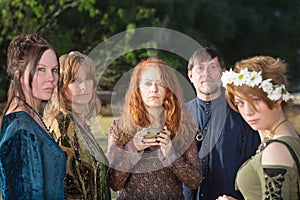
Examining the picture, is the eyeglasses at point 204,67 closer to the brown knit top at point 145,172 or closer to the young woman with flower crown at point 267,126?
the brown knit top at point 145,172

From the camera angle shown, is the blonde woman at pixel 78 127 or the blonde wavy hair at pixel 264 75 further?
the blonde woman at pixel 78 127

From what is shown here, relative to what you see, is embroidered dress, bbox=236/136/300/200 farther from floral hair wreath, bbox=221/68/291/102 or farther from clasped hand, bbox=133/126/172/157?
clasped hand, bbox=133/126/172/157

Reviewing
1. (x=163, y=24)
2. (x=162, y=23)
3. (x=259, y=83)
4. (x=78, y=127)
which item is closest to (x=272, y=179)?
(x=259, y=83)

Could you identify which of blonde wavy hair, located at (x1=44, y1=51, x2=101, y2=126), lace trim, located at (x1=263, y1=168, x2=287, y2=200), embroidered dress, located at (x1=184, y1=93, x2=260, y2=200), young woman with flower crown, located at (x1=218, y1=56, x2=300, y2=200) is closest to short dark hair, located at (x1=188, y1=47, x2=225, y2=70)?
embroidered dress, located at (x1=184, y1=93, x2=260, y2=200)

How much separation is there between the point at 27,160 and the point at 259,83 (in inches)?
36.8

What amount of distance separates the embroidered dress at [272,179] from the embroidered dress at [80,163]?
0.78 metres

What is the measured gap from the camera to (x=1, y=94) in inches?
537

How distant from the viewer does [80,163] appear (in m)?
2.85

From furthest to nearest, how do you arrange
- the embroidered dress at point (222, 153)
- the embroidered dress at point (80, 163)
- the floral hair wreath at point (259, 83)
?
1. the embroidered dress at point (222, 153)
2. the embroidered dress at point (80, 163)
3. the floral hair wreath at point (259, 83)

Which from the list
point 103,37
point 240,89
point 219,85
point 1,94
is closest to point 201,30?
point 103,37

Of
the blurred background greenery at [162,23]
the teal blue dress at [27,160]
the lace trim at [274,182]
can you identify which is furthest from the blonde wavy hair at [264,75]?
the blurred background greenery at [162,23]

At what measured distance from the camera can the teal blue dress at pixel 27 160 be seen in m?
2.23

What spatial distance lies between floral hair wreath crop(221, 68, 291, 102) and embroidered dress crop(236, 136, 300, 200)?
17 cm

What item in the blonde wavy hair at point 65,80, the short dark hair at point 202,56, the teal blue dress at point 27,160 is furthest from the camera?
the short dark hair at point 202,56
